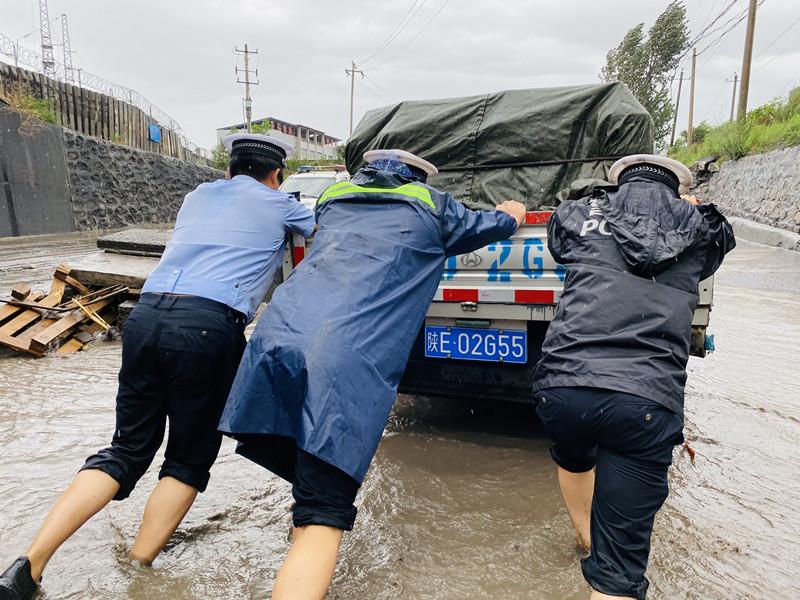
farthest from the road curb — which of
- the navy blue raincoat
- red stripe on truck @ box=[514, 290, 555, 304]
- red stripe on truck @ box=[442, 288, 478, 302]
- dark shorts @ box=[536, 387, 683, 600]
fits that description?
dark shorts @ box=[536, 387, 683, 600]

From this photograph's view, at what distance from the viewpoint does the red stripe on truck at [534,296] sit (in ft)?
9.90

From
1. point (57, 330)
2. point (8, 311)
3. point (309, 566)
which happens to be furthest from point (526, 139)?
point (8, 311)

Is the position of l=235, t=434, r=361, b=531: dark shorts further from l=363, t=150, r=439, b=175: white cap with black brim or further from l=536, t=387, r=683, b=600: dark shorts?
l=363, t=150, r=439, b=175: white cap with black brim

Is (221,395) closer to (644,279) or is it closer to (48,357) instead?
(644,279)

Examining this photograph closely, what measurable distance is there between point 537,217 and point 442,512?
5.28ft

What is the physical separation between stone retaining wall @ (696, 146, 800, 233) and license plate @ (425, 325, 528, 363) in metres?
13.7

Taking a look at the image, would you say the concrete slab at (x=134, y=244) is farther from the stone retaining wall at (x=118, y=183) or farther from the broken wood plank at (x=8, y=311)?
the stone retaining wall at (x=118, y=183)

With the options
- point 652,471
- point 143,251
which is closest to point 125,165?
point 143,251

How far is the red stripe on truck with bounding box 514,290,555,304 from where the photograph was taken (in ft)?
9.90

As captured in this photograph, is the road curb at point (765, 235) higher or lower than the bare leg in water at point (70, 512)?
higher

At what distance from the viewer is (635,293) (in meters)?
1.87

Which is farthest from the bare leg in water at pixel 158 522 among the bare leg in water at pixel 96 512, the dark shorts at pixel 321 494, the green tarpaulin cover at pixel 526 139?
the green tarpaulin cover at pixel 526 139

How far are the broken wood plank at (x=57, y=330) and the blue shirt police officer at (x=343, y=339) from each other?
169 inches

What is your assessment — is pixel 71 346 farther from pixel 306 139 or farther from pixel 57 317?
pixel 306 139
